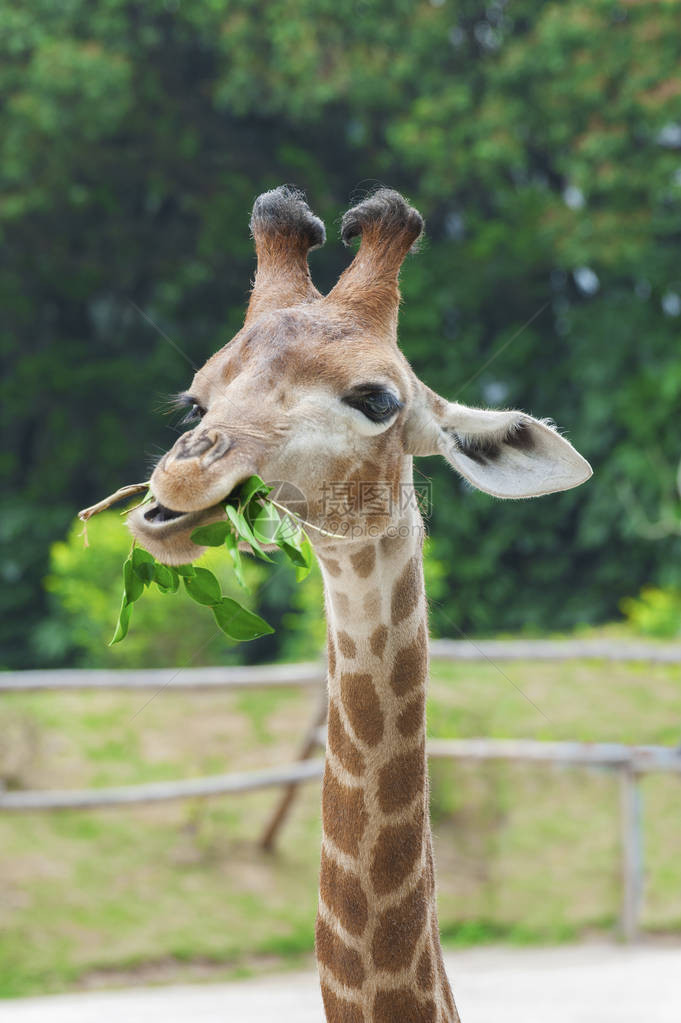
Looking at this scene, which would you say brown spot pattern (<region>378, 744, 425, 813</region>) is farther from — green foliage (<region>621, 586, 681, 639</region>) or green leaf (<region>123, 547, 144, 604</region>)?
green foliage (<region>621, 586, 681, 639</region>)

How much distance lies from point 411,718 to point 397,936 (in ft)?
1.33

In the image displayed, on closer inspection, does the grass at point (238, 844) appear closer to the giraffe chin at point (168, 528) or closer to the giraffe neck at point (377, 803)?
the giraffe neck at point (377, 803)

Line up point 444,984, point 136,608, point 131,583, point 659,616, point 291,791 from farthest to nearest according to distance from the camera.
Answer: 1. point 659,616
2. point 136,608
3. point 291,791
4. point 444,984
5. point 131,583

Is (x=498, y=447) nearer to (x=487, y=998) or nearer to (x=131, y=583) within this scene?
(x=131, y=583)

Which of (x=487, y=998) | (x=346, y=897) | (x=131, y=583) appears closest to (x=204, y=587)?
(x=131, y=583)

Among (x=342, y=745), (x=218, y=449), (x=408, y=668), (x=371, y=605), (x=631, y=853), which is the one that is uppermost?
(x=218, y=449)

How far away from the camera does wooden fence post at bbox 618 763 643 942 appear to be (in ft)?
18.1

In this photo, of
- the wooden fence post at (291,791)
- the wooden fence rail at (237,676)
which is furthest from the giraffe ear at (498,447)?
the wooden fence post at (291,791)

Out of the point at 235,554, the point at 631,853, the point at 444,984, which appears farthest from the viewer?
the point at 631,853

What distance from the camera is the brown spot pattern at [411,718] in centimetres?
209

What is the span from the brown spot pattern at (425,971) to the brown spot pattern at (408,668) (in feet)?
1.63

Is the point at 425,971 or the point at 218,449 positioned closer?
the point at 218,449

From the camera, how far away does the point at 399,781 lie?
207cm

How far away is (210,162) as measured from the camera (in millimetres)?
12344
